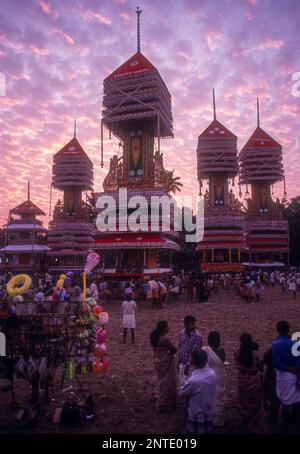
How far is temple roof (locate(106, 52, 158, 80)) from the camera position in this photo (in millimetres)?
34359

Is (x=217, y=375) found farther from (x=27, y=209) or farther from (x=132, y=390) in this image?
(x=27, y=209)

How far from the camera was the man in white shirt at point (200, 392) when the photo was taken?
4891 mm

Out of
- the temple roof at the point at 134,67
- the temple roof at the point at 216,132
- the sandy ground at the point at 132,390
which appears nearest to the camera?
the sandy ground at the point at 132,390

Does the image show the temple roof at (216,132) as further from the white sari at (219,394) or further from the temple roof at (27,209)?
the white sari at (219,394)

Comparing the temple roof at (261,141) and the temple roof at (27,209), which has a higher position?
the temple roof at (261,141)

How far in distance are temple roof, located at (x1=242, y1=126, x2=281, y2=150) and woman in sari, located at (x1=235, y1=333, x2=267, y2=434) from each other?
51769mm

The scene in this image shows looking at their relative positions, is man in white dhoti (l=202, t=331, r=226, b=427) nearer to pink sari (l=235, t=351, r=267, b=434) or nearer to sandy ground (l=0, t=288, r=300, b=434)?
sandy ground (l=0, t=288, r=300, b=434)

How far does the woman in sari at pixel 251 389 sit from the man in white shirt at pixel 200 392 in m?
0.66

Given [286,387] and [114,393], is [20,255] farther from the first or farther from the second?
[286,387]

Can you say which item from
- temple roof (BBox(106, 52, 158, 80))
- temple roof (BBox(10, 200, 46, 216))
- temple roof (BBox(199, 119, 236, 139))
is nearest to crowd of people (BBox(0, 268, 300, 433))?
temple roof (BBox(106, 52, 158, 80))

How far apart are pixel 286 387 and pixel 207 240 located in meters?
39.0

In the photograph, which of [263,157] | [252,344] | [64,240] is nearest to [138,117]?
[64,240]

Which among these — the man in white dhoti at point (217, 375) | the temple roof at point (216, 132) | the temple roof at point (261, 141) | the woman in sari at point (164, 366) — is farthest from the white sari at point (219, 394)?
the temple roof at point (261, 141)

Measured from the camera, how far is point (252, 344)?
213 inches
